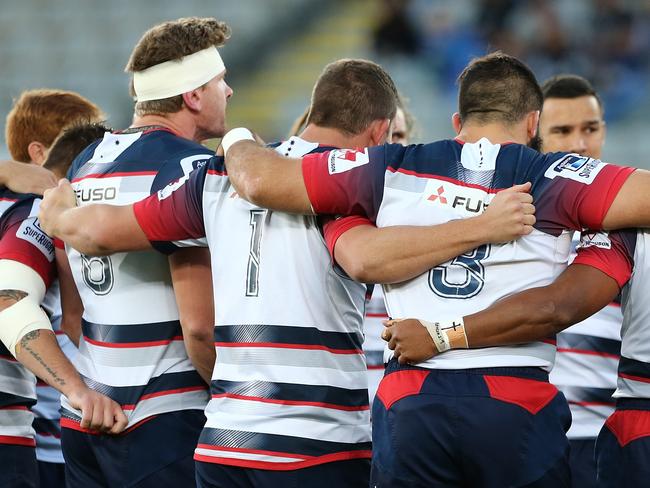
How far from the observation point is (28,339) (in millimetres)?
4023

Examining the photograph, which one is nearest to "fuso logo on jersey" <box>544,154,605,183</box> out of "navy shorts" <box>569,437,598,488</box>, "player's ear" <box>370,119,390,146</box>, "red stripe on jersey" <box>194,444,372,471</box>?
"player's ear" <box>370,119,390,146</box>

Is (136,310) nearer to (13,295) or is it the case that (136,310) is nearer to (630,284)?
(13,295)

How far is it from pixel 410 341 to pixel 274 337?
515 mm

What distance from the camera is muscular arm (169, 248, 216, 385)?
3.84m

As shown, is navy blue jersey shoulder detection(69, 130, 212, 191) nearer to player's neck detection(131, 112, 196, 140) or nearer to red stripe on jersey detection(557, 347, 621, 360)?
player's neck detection(131, 112, 196, 140)

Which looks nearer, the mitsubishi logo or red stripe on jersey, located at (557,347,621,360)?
the mitsubishi logo

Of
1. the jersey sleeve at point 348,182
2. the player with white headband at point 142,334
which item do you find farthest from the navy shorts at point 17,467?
the jersey sleeve at point 348,182

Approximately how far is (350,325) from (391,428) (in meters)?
0.48

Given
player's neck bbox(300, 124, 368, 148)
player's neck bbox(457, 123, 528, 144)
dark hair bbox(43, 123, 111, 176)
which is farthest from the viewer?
dark hair bbox(43, 123, 111, 176)

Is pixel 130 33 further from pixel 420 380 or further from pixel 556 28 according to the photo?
pixel 420 380

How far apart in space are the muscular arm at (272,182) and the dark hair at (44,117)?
5.87 feet

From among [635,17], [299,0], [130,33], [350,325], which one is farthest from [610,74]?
[350,325]

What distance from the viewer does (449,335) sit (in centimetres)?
328

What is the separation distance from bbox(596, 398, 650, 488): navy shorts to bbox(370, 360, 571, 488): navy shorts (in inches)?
17.7
